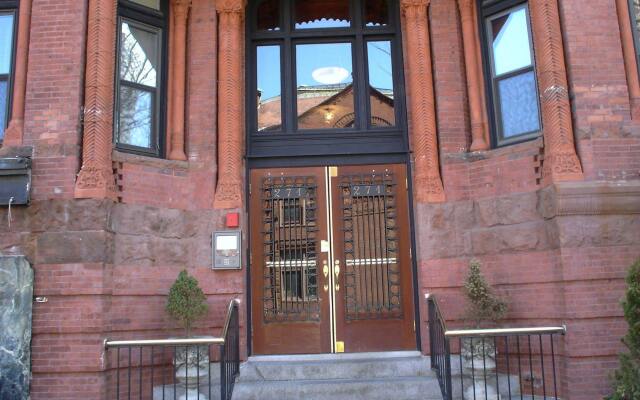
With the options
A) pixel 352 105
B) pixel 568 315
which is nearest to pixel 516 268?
pixel 568 315

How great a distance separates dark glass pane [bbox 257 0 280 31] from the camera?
338 inches

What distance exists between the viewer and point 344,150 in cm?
801

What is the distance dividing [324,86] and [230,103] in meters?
1.38

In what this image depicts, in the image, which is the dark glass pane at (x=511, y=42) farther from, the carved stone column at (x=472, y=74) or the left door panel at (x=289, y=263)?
the left door panel at (x=289, y=263)

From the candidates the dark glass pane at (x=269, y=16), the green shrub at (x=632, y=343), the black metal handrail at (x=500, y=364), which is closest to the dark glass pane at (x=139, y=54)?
A: the dark glass pane at (x=269, y=16)

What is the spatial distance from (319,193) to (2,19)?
14.3ft

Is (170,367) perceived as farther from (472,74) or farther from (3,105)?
(472,74)

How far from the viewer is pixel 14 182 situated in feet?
22.0

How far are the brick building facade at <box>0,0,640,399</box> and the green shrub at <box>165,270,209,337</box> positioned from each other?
397mm

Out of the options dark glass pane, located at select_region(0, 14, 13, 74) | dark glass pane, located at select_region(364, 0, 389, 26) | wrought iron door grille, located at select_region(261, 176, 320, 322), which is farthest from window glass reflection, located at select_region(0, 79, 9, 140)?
dark glass pane, located at select_region(364, 0, 389, 26)

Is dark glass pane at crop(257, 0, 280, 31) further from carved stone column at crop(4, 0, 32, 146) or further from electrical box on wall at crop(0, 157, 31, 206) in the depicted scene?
electrical box on wall at crop(0, 157, 31, 206)

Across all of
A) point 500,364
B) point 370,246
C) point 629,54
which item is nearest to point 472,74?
point 629,54

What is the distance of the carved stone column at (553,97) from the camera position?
21.6 feet

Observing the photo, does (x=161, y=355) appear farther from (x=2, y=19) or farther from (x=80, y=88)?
(x=2, y=19)
